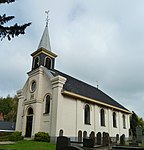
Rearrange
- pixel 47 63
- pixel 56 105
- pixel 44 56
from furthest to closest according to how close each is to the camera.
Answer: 1. pixel 47 63
2. pixel 44 56
3. pixel 56 105

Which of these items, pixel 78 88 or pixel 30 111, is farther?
pixel 78 88

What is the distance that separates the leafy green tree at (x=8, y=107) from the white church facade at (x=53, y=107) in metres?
34.9

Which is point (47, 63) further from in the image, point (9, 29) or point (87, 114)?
point (9, 29)

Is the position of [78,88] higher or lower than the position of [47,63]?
lower

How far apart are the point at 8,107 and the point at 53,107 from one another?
46.1 m

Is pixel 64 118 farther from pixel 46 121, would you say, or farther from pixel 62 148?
pixel 62 148

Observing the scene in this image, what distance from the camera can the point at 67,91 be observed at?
77.2 ft

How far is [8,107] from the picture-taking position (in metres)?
64.4

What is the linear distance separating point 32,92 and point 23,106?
3031mm

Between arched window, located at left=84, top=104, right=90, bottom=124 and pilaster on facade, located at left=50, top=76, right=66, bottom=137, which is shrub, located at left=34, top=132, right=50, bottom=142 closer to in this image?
pilaster on facade, located at left=50, top=76, right=66, bottom=137

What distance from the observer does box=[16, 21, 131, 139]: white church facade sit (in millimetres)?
23006

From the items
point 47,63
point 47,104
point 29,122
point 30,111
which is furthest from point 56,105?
point 47,63

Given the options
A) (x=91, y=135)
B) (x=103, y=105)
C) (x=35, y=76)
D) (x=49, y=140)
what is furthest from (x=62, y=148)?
(x=103, y=105)

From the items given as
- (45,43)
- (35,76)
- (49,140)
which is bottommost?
(49,140)
